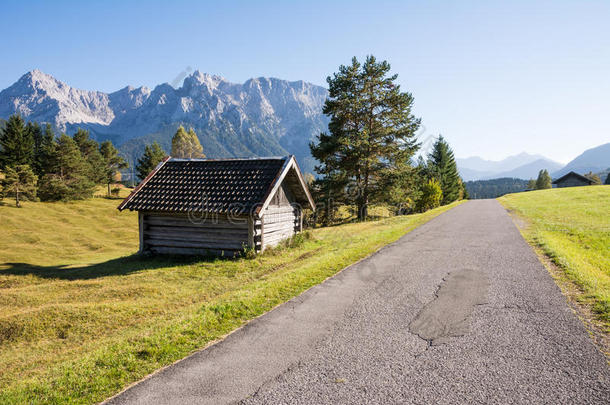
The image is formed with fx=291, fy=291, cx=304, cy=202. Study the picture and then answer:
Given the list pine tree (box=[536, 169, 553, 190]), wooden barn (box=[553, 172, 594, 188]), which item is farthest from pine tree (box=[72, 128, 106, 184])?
pine tree (box=[536, 169, 553, 190])

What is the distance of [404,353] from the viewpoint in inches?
187

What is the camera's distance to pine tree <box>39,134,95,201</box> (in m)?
47.2

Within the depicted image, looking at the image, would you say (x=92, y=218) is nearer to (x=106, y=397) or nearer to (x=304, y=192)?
(x=304, y=192)

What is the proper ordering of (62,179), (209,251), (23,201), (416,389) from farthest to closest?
(62,179) < (23,201) < (209,251) < (416,389)

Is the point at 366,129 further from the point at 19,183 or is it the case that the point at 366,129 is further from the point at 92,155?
the point at 92,155

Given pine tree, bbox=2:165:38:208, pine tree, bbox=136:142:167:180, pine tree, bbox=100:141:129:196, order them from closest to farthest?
pine tree, bbox=2:165:38:208 < pine tree, bbox=136:142:167:180 < pine tree, bbox=100:141:129:196

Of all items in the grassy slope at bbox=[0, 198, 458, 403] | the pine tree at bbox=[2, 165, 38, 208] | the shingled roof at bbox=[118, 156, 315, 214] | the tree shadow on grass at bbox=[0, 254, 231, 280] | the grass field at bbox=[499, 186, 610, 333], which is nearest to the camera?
the grassy slope at bbox=[0, 198, 458, 403]

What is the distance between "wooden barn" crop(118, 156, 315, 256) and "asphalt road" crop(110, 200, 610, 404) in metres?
6.52

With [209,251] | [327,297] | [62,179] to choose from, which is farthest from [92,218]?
[327,297]

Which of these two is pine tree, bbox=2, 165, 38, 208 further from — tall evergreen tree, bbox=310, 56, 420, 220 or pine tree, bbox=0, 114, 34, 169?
tall evergreen tree, bbox=310, 56, 420, 220

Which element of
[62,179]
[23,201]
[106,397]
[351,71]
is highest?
[351,71]

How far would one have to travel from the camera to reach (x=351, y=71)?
1206 inches

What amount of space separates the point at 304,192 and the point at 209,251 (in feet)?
21.5

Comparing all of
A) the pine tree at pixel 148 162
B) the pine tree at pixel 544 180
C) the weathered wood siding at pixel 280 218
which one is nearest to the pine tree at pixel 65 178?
the pine tree at pixel 148 162
